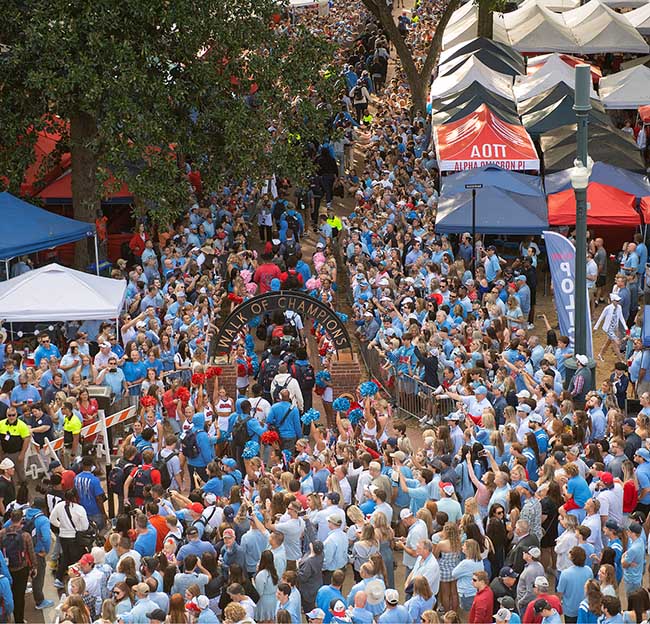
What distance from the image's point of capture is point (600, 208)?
2367 cm

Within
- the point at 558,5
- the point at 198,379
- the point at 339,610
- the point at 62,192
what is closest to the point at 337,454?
the point at 198,379

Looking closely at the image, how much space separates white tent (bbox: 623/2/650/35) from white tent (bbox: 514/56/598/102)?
6.75m

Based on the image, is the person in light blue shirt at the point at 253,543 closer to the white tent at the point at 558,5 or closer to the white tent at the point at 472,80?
the white tent at the point at 472,80

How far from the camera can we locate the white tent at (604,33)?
3503 centimetres

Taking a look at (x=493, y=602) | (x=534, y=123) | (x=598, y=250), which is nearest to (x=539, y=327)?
(x=598, y=250)

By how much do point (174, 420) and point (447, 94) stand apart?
1530 centimetres

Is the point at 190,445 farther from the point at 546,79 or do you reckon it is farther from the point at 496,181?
the point at 546,79

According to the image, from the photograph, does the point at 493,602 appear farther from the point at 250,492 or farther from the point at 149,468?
the point at 149,468

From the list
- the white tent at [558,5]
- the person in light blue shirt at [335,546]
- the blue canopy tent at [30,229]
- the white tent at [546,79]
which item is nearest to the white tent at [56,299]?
the blue canopy tent at [30,229]

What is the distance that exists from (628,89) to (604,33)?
5.79 meters

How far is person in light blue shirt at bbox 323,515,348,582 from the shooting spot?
13078mm

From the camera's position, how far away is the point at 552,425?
15.1m

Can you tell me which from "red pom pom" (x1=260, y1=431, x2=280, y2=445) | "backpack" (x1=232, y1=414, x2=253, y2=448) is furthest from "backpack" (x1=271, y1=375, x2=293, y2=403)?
"red pom pom" (x1=260, y1=431, x2=280, y2=445)

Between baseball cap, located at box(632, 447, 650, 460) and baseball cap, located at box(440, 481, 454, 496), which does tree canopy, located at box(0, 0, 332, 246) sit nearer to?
baseball cap, located at box(440, 481, 454, 496)
